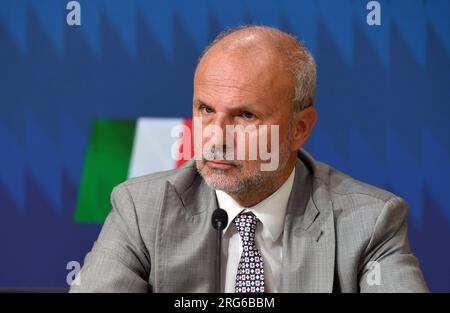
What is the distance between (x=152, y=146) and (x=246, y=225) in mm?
1237

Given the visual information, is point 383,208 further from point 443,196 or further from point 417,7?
point 417,7

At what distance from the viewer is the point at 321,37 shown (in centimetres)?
324

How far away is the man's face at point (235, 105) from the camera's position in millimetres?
2021

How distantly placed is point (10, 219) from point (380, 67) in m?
1.81

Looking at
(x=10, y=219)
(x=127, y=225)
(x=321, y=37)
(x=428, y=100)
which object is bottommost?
(x=10, y=219)

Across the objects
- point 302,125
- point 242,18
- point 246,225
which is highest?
point 242,18

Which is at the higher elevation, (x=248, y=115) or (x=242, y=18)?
(x=242, y=18)

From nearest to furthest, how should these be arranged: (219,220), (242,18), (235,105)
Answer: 1. (219,220)
2. (235,105)
3. (242,18)

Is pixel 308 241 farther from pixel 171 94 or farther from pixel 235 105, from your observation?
pixel 171 94

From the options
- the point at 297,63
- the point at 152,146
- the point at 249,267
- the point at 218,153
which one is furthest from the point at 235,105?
the point at 152,146

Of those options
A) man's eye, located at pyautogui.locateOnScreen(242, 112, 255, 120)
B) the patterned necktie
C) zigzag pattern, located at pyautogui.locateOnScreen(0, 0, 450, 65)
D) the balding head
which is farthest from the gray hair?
zigzag pattern, located at pyautogui.locateOnScreen(0, 0, 450, 65)

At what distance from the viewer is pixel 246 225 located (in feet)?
6.89
